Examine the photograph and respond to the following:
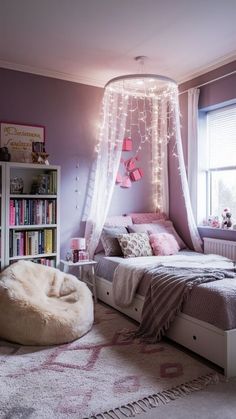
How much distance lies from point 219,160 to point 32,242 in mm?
2358

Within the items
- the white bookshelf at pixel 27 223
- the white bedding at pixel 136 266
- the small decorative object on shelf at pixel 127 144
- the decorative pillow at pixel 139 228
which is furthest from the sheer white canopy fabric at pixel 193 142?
the white bookshelf at pixel 27 223

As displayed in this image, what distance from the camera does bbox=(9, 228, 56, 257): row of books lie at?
11.7 feet

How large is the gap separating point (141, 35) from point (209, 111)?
A: 1.45 m

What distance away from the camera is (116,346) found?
110 inches

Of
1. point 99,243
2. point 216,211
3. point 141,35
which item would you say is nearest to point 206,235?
point 216,211

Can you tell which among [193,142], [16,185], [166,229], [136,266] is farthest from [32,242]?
[193,142]

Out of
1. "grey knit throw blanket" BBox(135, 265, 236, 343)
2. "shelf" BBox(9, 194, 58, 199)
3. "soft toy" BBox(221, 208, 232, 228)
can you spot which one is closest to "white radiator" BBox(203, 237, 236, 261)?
"soft toy" BBox(221, 208, 232, 228)

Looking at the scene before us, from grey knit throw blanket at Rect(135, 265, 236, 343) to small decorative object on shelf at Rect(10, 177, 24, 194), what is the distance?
1.64 m

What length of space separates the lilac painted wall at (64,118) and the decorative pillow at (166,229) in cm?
54

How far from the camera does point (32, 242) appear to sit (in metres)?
3.67

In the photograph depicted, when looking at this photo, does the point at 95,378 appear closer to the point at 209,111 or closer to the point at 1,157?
the point at 1,157

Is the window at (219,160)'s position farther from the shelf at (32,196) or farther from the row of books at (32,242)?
the row of books at (32,242)

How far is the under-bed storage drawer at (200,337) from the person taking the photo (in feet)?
7.74

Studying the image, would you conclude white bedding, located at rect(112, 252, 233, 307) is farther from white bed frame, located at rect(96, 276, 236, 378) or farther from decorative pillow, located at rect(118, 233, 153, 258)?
white bed frame, located at rect(96, 276, 236, 378)
